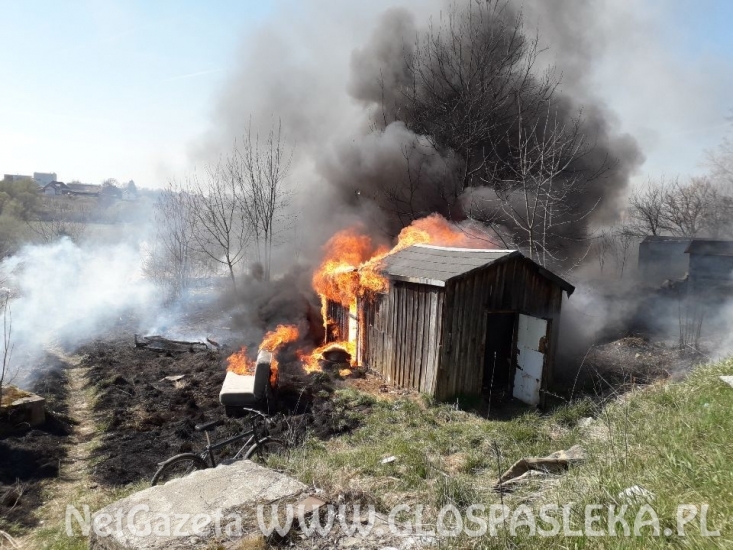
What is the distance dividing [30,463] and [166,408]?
122 inches

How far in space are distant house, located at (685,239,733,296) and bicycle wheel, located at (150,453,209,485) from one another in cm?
2187

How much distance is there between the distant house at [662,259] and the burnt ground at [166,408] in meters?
26.6

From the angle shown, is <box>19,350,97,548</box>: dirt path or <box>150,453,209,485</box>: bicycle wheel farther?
<box>19,350,97,548</box>: dirt path

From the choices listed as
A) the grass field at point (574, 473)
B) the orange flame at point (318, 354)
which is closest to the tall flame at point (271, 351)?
the orange flame at point (318, 354)

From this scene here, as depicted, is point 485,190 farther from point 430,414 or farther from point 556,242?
point 430,414

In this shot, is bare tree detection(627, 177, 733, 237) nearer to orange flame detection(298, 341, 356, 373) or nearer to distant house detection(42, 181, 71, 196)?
orange flame detection(298, 341, 356, 373)

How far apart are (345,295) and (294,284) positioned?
4.48m

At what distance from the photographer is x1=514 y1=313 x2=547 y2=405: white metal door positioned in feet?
34.1

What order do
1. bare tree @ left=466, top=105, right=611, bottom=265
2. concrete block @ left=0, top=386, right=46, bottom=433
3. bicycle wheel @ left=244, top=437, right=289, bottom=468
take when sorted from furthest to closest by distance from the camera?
bare tree @ left=466, top=105, right=611, bottom=265, concrete block @ left=0, top=386, right=46, bottom=433, bicycle wheel @ left=244, top=437, right=289, bottom=468

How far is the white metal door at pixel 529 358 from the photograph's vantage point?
34.1 ft

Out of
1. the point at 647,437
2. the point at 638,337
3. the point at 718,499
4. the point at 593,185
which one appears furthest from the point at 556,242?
the point at 718,499

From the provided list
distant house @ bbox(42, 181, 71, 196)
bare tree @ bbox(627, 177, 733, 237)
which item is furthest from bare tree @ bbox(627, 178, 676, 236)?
distant house @ bbox(42, 181, 71, 196)

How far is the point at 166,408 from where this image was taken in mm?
11266

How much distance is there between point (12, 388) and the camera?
10.8m
